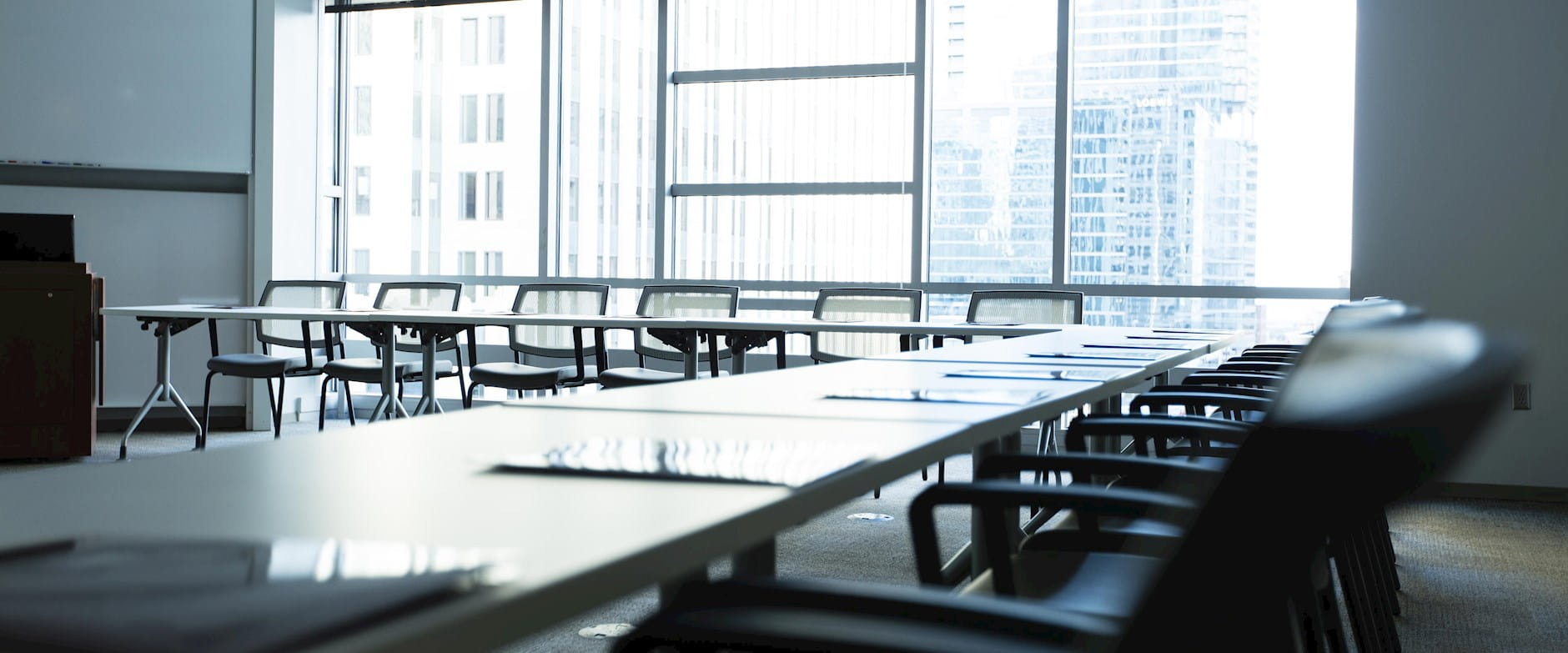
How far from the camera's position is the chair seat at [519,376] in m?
5.71

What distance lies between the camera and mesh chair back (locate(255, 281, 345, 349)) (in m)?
6.57

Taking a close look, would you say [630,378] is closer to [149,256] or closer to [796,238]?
[796,238]

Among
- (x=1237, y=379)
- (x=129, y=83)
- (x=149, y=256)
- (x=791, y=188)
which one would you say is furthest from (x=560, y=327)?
(x=1237, y=379)

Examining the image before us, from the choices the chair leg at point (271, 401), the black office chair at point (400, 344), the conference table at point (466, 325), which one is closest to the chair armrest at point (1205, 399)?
the conference table at point (466, 325)

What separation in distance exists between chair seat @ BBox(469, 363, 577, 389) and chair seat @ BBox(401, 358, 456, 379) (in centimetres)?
45

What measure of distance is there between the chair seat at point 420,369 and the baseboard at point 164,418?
1.80 m

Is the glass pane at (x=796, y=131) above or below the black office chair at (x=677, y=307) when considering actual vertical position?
above

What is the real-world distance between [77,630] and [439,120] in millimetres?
7723

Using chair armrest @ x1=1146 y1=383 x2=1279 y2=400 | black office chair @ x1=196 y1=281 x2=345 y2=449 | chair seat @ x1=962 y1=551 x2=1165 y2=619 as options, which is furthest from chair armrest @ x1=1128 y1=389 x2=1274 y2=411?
black office chair @ x1=196 y1=281 x2=345 y2=449

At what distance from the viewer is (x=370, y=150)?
7.99m

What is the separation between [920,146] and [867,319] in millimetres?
1529

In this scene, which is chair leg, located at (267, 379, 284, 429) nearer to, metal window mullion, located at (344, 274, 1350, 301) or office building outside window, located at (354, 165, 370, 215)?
metal window mullion, located at (344, 274, 1350, 301)

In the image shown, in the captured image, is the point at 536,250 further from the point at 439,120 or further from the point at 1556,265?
the point at 1556,265

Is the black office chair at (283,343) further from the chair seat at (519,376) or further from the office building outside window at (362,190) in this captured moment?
the office building outside window at (362,190)
